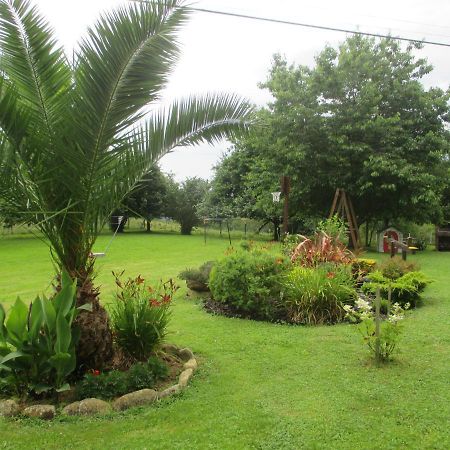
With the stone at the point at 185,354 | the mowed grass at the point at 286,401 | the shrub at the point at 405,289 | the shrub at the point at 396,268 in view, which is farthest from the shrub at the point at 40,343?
the shrub at the point at 396,268

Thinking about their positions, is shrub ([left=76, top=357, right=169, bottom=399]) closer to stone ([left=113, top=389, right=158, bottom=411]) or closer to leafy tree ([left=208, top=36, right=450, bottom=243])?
stone ([left=113, top=389, right=158, bottom=411])

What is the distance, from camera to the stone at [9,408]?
3486mm

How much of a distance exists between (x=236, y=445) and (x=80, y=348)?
5.25 ft

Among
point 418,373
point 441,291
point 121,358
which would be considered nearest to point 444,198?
point 441,291

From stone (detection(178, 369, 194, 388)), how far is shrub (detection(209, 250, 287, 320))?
2428mm

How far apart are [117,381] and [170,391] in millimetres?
441

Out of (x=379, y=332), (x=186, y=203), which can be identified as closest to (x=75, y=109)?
(x=379, y=332)

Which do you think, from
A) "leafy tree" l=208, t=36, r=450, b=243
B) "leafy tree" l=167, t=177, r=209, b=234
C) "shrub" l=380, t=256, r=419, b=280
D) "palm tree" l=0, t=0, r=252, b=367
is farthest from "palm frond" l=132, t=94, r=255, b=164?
"leafy tree" l=167, t=177, r=209, b=234

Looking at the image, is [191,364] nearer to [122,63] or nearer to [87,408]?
[87,408]

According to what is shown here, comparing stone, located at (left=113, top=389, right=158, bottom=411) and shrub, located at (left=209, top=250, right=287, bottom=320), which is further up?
shrub, located at (left=209, top=250, right=287, bottom=320)

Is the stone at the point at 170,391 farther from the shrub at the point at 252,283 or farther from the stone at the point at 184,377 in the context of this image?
the shrub at the point at 252,283

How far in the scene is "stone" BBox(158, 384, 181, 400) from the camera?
3.79 metres

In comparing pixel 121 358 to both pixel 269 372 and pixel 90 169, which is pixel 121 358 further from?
pixel 90 169

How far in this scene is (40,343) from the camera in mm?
3674
